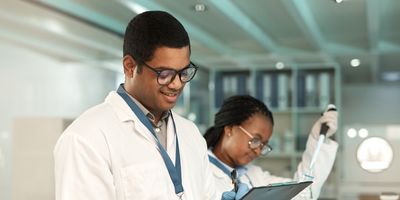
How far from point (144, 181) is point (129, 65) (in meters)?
0.26

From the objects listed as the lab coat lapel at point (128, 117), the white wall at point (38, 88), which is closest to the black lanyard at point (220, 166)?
the lab coat lapel at point (128, 117)

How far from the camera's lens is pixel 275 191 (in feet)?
4.86

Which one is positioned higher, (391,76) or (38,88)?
(391,76)

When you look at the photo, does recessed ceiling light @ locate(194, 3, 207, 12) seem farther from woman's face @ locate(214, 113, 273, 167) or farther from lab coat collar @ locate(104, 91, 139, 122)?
lab coat collar @ locate(104, 91, 139, 122)

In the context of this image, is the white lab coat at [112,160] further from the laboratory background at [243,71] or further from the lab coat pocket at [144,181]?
the laboratory background at [243,71]

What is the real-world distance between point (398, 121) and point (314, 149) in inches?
137

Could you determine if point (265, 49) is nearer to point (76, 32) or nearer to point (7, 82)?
point (76, 32)

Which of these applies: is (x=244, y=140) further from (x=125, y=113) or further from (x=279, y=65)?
(x=279, y=65)

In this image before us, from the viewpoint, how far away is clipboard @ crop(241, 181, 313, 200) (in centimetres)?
138

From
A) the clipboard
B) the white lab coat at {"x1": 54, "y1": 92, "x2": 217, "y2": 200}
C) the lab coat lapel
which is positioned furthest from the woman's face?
the lab coat lapel

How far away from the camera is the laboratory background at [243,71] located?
2527 mm

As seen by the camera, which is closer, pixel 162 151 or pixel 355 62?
pixel 162 151

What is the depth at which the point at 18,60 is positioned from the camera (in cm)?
405

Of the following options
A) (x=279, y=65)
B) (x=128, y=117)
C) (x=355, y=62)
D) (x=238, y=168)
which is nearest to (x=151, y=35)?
(x=128, y=117)
